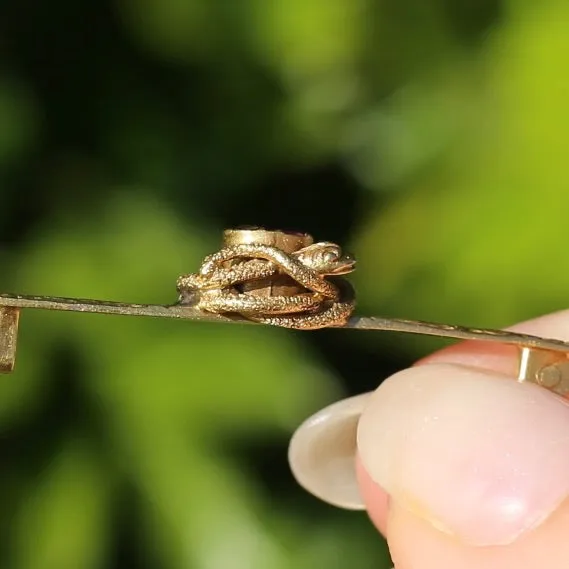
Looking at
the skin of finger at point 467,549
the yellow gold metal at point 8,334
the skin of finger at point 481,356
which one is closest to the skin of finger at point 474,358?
the skin of finger at point 481,356

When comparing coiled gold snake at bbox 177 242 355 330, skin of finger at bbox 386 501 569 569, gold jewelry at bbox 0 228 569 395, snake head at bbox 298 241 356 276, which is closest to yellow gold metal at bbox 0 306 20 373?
gold jewelry at bbox 0 228 569 395

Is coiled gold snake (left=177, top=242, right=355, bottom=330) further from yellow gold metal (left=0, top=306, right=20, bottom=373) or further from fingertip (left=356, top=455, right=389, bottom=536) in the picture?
fingertip (left=356, top=455, right=389, bottom=536)

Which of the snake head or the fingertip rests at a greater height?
the snake head

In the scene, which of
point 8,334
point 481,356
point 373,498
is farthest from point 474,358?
point 8,334

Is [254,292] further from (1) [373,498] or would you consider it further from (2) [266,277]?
(1) [373,498]

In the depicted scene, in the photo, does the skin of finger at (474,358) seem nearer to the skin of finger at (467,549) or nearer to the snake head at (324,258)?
the skin of finger at (467,549)

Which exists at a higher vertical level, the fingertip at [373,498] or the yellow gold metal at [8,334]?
the yellow gold metal at [8,334]
